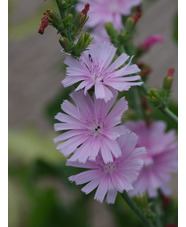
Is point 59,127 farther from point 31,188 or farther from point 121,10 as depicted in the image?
point 31,188

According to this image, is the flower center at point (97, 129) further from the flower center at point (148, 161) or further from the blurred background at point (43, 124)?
the blurred background at point (43, 124)

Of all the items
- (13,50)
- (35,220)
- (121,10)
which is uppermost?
(13,50)

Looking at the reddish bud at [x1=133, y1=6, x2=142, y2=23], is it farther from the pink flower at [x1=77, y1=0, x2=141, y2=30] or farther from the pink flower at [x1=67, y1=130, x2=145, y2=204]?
the pink flower at [x1=67, y1=130, x2=145, y2=204]

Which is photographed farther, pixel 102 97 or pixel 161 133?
pixel 161 133

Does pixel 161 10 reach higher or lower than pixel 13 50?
higher

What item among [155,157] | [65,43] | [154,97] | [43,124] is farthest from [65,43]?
[43,124]

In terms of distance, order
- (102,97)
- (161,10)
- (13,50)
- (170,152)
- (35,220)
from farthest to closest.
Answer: (13,50) < (161,10) < (35,220) < (170,152) < (102,97)
